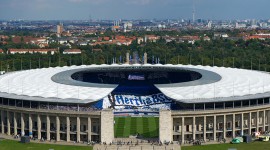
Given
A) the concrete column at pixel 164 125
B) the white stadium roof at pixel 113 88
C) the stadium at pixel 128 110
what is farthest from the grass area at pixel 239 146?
the white stadium roof at pixel 113 88

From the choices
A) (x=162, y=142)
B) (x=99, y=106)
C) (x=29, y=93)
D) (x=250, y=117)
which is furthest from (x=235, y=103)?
(x=29, y=93)

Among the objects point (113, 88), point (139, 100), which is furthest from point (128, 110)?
point (139, 100)

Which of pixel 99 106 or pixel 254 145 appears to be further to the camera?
pixel 99 106

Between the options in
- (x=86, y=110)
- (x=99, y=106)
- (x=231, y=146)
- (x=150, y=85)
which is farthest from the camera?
(x=150, y=85)

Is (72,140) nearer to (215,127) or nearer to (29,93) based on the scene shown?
(29,93)

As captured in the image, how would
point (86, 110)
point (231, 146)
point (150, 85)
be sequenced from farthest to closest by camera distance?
point (150, 85), point (86, 110), point (231, 146)

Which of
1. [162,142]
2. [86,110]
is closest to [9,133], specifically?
[86,110]

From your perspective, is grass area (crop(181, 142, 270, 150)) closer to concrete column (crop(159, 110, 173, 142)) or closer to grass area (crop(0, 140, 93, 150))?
concrete column (crop(159, 110, 173, 142))

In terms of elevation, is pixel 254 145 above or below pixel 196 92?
below
